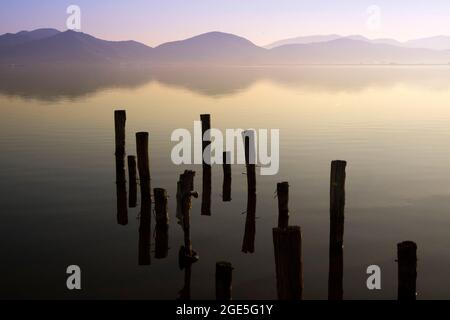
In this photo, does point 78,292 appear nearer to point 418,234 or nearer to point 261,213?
point 261,213

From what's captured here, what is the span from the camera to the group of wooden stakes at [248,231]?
32.9ft

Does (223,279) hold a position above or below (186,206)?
below

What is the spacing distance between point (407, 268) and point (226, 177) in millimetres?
11254

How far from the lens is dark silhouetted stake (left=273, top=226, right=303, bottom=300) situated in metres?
9.82

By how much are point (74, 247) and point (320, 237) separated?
797 centimetres

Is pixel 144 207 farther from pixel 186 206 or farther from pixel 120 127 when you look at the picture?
pixel 120 127

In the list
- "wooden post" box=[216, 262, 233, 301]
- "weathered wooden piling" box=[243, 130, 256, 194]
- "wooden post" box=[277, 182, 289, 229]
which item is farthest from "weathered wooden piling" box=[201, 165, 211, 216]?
"wooden post" box=[216, 262, 233, 301]

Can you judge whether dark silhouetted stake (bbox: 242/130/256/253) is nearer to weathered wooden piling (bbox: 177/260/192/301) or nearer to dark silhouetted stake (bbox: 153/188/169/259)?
dark silhouetted stake (bbox: 153/188/169/259)

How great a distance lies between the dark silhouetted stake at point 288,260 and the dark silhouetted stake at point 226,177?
9836 millimetres

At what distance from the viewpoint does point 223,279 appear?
1005 cm

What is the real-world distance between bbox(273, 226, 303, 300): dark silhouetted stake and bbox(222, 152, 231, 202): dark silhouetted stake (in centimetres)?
984

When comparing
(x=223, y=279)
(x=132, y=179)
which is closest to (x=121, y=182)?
(x=132, y=179)

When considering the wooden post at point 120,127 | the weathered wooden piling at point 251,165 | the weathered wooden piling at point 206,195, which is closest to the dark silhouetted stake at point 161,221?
the weathered wooden piling at point 251,165
